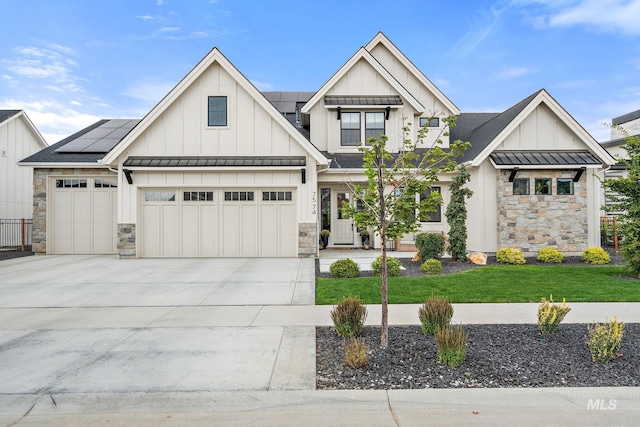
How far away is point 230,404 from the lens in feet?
12.4

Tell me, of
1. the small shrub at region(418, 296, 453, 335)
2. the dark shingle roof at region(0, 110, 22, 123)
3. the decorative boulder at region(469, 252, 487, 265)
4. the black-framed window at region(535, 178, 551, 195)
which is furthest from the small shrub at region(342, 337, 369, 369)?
the dark shingle roof at region(0, 110, 22, 123)

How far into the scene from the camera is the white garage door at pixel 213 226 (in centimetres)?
1442

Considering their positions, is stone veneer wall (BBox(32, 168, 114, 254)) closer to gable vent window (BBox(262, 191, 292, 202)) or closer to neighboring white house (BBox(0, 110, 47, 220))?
neighboring white house (BBox(0, 110, 47, 220))

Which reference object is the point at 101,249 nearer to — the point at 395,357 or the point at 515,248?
the point at 395,357

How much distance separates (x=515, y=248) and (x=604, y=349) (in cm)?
1029

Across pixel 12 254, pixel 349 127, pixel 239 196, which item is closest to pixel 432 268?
pixel 239 196

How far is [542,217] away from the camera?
47.0ft

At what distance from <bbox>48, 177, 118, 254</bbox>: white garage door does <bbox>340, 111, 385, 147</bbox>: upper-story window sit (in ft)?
31.9

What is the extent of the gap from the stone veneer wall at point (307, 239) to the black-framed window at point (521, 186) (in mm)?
7603

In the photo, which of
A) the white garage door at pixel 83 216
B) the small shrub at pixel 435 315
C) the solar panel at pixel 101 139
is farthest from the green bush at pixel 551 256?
the solar panel at pixel 101 139

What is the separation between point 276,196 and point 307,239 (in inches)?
79.2

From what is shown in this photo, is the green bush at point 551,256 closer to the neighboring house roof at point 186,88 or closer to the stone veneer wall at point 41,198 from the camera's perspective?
the neighboring house roof at point 186,88

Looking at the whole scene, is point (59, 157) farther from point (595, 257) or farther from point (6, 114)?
point (595, 257)

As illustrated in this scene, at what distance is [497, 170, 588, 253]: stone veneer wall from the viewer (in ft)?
46.8
